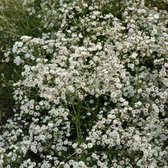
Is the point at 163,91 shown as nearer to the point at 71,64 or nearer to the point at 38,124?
the point at 71,64

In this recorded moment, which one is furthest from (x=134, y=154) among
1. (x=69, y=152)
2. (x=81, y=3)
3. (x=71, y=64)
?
(x=81, y=3)

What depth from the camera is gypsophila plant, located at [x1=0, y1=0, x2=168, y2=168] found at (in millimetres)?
4918

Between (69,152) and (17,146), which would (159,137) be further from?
(17,146)

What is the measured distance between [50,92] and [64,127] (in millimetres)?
502

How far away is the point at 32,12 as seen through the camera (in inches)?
277

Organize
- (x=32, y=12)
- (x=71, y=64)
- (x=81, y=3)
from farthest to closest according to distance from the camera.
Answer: (x=32, y=12)
(x=81, y=3)
(x=71, y=64)

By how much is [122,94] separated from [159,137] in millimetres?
617

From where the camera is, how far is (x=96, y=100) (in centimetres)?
561

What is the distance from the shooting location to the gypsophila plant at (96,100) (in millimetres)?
4918

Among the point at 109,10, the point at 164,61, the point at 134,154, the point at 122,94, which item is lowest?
the point at 134,154

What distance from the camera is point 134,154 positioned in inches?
193

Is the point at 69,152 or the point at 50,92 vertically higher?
the point at 50,92

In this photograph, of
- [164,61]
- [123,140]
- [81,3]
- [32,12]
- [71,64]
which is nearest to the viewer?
[123,140]

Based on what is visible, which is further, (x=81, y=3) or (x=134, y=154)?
(x=81, y=3)
